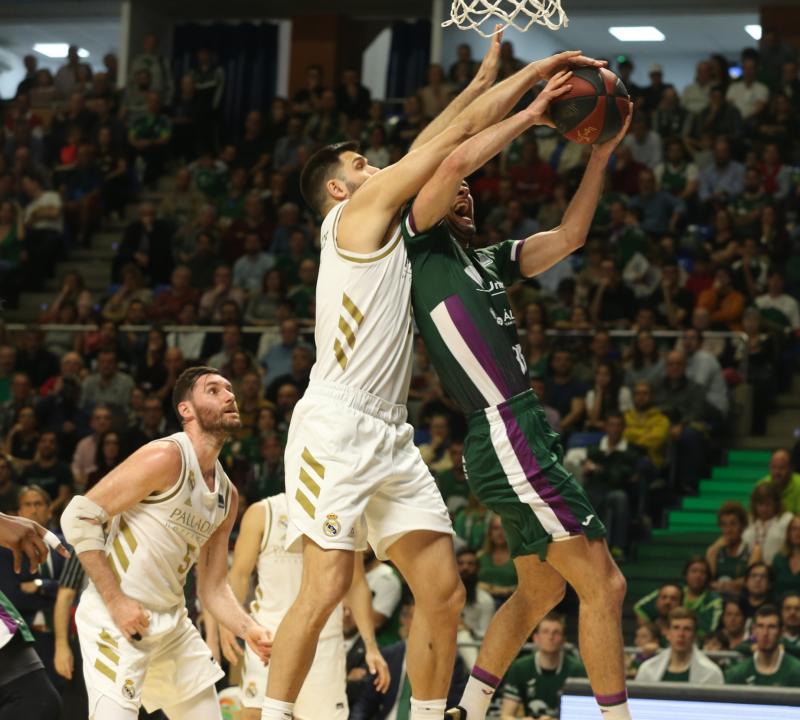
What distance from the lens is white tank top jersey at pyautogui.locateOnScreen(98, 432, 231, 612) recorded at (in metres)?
6.26

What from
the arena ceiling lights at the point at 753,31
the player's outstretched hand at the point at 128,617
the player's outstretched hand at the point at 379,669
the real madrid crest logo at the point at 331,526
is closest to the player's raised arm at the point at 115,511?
the player's outstretched hand at the point at 128,617

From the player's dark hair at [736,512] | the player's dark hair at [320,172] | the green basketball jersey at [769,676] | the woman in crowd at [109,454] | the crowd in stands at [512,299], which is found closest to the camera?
the player's dark hair at [320,172]

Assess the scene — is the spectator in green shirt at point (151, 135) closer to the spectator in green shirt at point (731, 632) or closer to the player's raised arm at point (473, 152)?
the spectator in green shirt at point (731, 632)

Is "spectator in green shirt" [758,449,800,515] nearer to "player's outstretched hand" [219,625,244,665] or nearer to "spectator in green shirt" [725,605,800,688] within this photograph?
Answer: "spectator in green shirt" [725,605,800,688]

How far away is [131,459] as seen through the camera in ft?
20.4

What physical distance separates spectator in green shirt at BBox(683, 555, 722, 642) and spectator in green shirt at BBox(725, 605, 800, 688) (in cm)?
77

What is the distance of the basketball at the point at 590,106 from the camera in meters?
5.32

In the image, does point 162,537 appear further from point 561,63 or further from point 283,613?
point 561,63

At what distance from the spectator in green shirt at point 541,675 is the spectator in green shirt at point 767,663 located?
1012 millimetres

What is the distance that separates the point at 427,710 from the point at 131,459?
1.74m

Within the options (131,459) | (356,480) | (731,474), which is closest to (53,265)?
(731,474)

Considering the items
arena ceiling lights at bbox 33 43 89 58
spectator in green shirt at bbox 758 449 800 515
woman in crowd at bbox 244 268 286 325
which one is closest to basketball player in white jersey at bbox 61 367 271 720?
spectator in green shirt at bbox 758 449 800 515

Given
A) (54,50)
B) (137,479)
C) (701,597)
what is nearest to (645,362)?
(701,597)

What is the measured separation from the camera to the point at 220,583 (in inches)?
261
